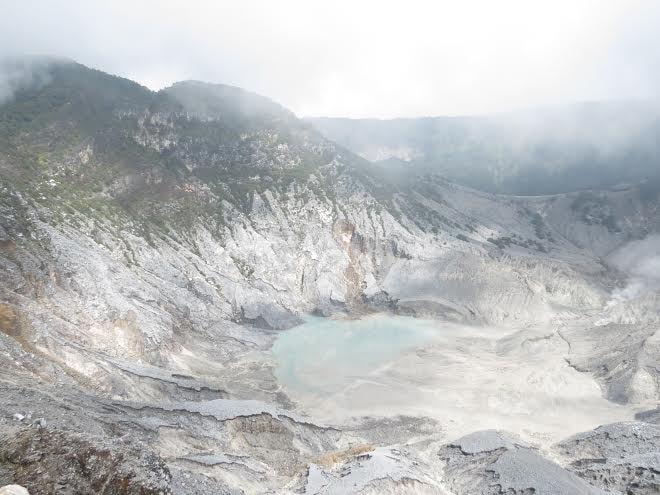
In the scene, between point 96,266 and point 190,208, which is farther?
point 190,208

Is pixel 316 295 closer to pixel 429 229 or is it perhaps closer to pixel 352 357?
pixel 352 357

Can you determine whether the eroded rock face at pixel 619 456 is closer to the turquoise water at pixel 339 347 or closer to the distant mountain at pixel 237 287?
the distant mountain at pixel 237 287

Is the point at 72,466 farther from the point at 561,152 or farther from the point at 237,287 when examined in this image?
the point at 561,152

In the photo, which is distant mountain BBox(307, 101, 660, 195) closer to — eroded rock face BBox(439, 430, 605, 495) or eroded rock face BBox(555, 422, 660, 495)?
eroded rock face BBox(555, 422, 660, 495)

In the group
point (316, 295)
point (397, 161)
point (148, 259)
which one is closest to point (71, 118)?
point (148, 259)

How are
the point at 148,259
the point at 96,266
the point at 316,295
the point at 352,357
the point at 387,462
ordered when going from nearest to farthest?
the point at 387,462
the point at 96,266
the point at 352,357
the point at 148,259
the point at 316,295
